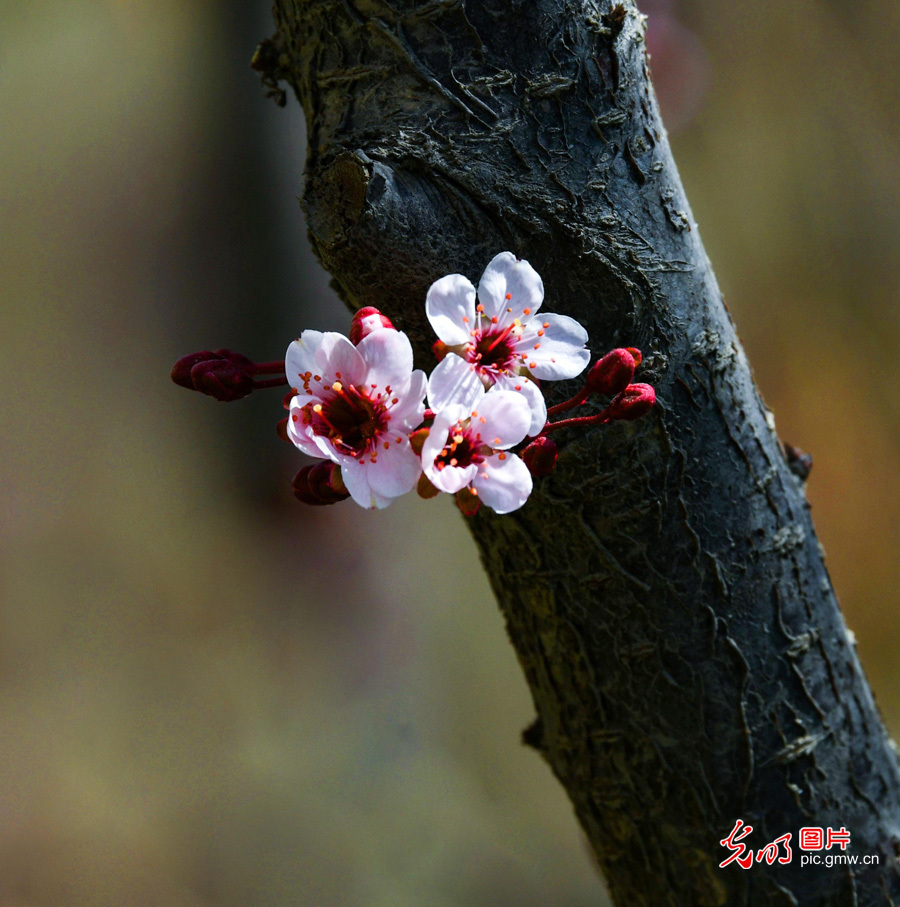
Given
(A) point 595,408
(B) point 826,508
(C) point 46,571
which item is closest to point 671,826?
(A) point 595,408

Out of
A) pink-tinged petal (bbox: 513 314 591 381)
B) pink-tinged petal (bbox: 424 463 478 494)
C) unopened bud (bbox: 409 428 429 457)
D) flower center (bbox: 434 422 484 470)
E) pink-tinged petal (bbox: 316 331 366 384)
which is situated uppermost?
pink-tinged petal (bbox: 316 331 366 384)

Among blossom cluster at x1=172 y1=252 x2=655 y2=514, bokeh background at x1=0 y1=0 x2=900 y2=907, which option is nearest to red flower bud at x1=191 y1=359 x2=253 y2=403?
blossom cluster at x1=172 y1=252 x2=655 y2=514

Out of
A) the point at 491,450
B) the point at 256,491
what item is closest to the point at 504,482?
the point at 491,450

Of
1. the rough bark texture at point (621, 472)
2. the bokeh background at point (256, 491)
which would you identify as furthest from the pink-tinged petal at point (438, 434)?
the bokeh background at point (256, 491)

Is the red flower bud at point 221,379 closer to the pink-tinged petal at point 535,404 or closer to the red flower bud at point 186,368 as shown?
the red flower bud at point 186,368

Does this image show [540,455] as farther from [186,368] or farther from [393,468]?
[186,368]

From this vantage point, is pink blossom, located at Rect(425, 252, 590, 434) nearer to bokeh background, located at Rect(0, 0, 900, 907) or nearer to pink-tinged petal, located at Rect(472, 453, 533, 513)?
pink-tinged petal, located at Rect(472, 453, 533, 513)

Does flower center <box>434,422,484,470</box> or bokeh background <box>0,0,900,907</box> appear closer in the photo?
flower center <box>434,422,484,470</box>
